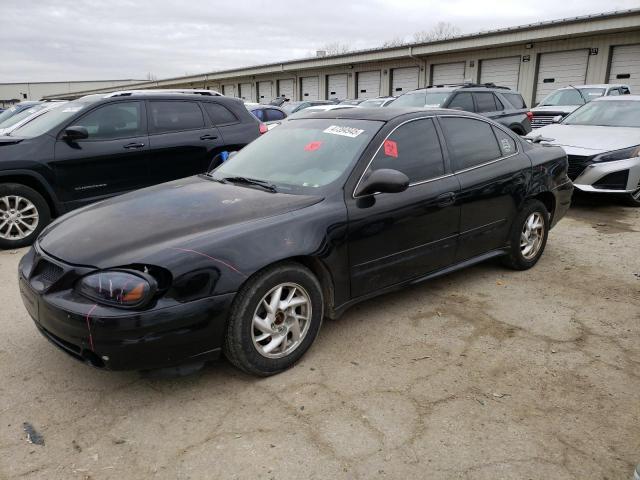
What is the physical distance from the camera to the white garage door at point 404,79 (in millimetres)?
24609

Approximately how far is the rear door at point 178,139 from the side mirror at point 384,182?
13.3 ft

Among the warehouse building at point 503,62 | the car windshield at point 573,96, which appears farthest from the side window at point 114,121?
the warehouse building at point 503,62

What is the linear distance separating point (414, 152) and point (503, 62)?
19.6 metres

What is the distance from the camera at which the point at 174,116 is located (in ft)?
22.5

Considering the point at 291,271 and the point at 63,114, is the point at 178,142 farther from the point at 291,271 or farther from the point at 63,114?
the point at 291,271

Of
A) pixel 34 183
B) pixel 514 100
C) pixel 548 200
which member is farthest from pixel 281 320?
pixel 514 100

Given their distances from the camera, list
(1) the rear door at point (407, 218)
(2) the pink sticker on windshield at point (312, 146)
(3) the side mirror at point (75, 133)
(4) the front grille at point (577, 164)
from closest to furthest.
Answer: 1. (1) the rear door at point (407, 218)
2. (2) the pink sticker on windshield at point (312, 146)
3. (3) the side mirror at point (75, 133)
4. (4) the front grille at point (577, 164)

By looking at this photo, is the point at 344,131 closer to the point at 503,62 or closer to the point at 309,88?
the point at 503,62

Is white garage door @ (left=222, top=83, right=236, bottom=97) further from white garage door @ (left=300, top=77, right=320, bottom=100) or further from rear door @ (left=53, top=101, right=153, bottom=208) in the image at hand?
rear door @ (left=53, top=101, right=153, bottom=208)

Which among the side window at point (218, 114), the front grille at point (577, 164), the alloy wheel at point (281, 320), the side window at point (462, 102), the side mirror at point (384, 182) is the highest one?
the side window at point (462, 102)

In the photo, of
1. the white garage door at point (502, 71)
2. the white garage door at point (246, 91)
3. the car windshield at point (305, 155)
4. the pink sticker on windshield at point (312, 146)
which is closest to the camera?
the car windshield at point (305, 155)

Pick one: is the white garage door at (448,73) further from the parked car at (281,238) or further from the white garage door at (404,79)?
the parked car at (281,238)

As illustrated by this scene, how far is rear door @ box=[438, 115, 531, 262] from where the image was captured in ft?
13.5

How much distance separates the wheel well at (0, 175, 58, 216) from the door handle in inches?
178
